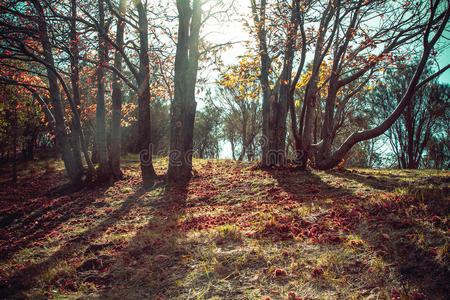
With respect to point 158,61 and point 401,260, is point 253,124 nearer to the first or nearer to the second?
point 158,61

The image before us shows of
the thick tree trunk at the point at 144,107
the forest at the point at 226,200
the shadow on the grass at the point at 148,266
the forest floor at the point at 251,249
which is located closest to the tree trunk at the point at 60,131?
the forest at the point at 226,200

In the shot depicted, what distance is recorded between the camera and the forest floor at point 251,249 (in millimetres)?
2137

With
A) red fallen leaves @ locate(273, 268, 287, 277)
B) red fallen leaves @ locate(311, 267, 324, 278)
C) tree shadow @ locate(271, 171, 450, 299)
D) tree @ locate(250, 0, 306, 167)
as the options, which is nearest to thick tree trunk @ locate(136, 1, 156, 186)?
tree @ locate(250, 0, 306, 167)

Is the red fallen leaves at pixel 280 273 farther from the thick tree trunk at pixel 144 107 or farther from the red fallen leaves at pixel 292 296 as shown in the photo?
the thick tree trunk at pixel 144 107

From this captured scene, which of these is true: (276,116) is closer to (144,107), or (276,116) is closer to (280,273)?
(144,107)

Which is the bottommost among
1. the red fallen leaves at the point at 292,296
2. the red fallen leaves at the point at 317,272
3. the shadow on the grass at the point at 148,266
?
the shadow on the grass at the point at 148,266

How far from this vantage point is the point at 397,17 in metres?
6.08

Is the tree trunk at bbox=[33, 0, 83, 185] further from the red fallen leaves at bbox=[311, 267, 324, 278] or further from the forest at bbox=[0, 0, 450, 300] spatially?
the red fallen leaves at bbox=[311, 267, 324, 278]

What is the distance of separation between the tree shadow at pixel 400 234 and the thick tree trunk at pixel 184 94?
4568 mm

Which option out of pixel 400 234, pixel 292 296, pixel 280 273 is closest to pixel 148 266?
pixel 280 273

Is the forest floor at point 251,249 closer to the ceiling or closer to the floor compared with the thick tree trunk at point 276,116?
closer to the floor

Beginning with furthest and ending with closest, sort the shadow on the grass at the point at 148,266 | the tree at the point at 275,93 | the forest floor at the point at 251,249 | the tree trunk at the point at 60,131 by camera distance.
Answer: the tree trunk at the point at 60,131 < the tree at the point at 275,93 < the shadow on the grass at the point at 148,266 < the forest floor at the point at 251,249

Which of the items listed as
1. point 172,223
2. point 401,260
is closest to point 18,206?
point 172,223

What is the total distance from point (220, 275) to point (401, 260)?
1.67 m
